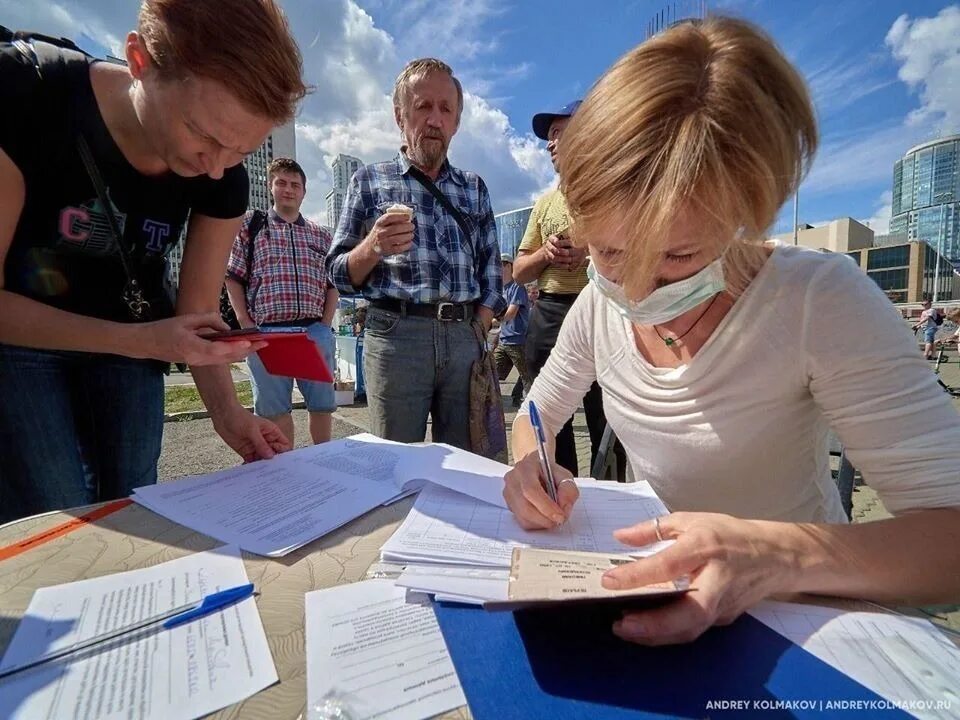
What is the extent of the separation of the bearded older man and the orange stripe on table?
3.66 feet

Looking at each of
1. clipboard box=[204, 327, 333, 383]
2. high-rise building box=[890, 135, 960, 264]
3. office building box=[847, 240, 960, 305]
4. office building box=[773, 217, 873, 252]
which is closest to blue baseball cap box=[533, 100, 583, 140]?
clipboard box=[204, 327, 333, 383]

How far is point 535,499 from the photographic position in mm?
833

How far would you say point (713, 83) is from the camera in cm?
82

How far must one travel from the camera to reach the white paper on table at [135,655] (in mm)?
485

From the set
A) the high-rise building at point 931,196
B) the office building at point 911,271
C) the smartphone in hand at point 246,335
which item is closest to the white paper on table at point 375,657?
the smartphone in hand at point 246,335

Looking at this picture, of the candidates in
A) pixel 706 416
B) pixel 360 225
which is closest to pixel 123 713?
pixel 706 416

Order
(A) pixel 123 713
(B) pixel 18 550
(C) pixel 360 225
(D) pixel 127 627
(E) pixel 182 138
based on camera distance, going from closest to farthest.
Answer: (A) pixel 123 713 < (D) pixel 127 627 < (B) pixel 18 550 < (E) pixel 182 138 < (C) pixel 360 225

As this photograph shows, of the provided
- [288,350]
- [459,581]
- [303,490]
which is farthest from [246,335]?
[459,581]

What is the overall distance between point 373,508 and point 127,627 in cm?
41

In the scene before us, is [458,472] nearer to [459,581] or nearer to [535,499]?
[535,499]

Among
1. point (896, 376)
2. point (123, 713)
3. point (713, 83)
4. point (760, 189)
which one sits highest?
point (713, 83)

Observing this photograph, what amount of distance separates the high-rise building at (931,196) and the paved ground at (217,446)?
63.8 meters

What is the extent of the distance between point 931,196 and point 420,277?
74.2 meters

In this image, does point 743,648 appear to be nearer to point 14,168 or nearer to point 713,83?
point 713,83
